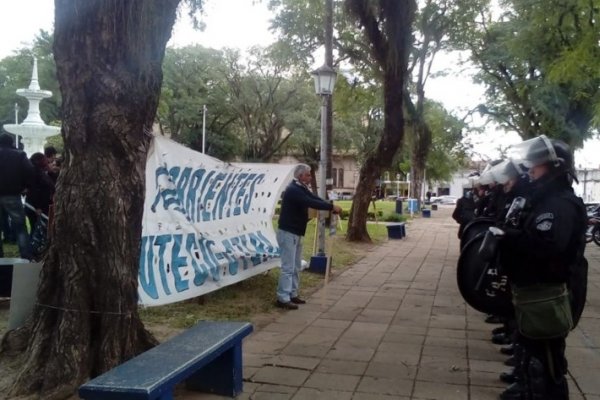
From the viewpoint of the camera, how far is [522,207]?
367cm

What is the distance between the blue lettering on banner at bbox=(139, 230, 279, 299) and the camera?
6148mm

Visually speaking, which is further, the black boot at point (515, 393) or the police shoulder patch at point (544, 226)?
the black boot at point (515, 393)

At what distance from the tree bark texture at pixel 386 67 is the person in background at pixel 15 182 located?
8.75 meters

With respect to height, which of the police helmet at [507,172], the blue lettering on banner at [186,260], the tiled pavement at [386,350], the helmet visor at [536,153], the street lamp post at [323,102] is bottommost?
the tiled pavement at [386,350]

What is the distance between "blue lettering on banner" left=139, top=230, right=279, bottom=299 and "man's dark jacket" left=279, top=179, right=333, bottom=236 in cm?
84

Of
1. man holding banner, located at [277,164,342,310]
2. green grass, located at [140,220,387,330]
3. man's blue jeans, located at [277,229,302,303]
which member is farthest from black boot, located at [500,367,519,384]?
man's blue jeans, located at [277,229,302,303]

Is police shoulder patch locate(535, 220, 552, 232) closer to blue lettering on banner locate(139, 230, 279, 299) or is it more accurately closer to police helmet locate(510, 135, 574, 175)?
police helmet locate(510, 135, 574, 175)

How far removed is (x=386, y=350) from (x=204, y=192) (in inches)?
118

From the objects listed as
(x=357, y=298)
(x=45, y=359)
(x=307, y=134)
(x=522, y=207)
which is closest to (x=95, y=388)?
(x=45, y=359)

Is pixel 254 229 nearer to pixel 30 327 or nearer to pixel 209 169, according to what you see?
pixel 209 169

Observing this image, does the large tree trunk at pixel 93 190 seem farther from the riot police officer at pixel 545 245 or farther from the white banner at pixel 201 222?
the riot police officer at pixel 545 245

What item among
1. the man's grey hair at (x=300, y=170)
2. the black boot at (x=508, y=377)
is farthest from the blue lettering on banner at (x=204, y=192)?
the black boot at (x=508, y=377)

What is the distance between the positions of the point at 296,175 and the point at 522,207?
14.5 ft

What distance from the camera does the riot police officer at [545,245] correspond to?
3.43 metres
